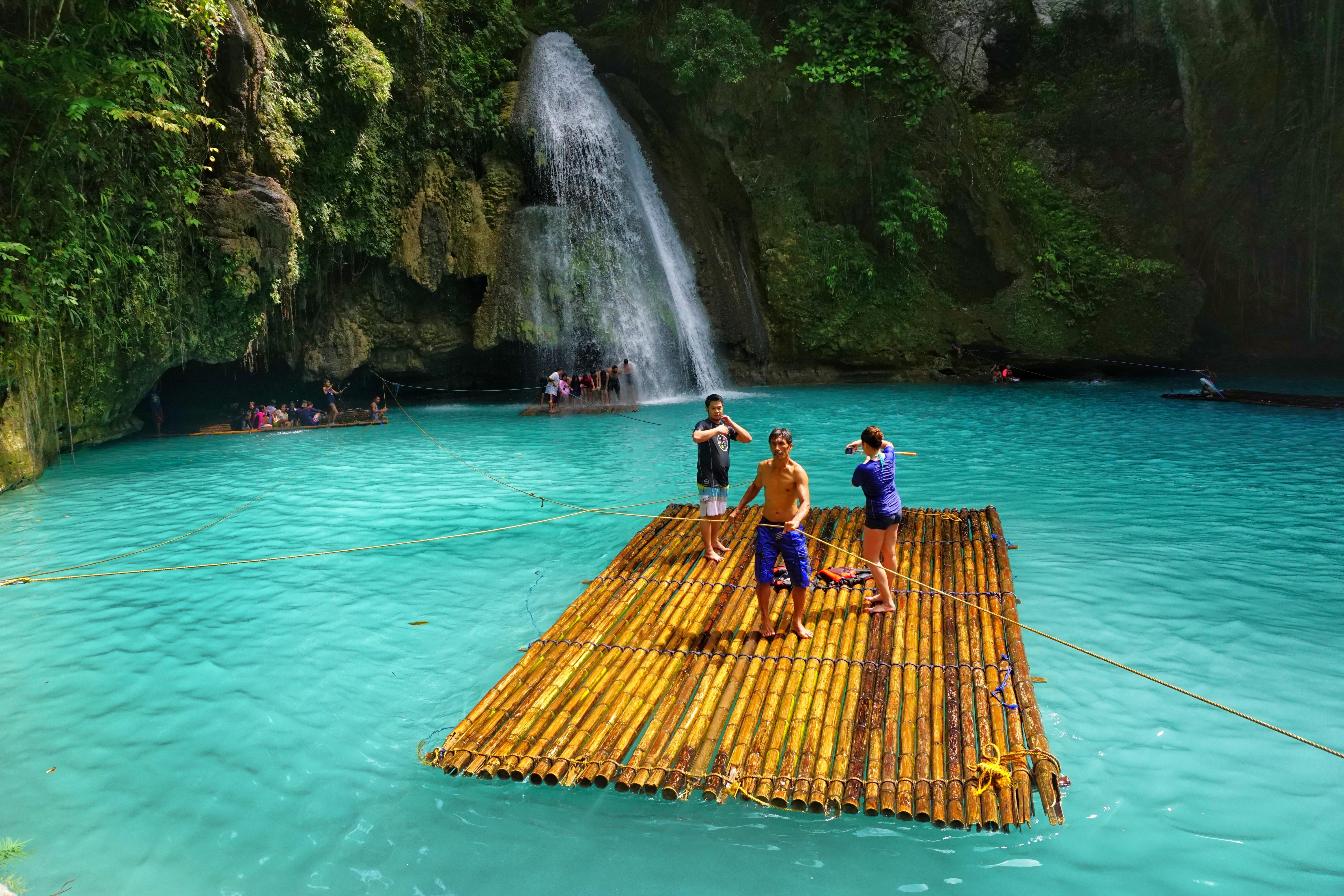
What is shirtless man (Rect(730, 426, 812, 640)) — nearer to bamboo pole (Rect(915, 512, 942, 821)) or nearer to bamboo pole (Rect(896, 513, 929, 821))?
→ bamboo pole (Rect(896, 513, 929, 821))

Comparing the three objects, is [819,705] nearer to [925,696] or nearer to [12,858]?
[925,696]

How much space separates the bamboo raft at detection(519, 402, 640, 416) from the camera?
22.1m

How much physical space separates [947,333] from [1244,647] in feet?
70.1

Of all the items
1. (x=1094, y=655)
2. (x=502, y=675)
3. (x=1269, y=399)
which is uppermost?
(x=1269, y=399)

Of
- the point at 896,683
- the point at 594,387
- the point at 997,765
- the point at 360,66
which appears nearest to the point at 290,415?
the point at 594,387

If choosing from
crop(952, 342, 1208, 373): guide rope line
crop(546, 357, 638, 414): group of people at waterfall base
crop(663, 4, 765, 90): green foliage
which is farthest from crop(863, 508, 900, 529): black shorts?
crop(952, 342, 1208, 373): guide rope line

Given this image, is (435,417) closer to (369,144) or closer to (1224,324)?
(369,144)

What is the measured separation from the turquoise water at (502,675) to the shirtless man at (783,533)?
72.9 inches

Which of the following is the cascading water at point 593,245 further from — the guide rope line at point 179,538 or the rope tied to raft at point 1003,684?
the rope tied to raft at point 1003,684

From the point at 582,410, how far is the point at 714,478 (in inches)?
551

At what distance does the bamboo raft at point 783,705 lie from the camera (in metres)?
4.69

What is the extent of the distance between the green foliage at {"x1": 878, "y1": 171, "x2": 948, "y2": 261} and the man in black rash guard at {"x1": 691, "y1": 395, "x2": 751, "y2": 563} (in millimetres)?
19372

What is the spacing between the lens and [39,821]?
15.5 ft

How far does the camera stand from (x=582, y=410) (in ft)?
72.5
